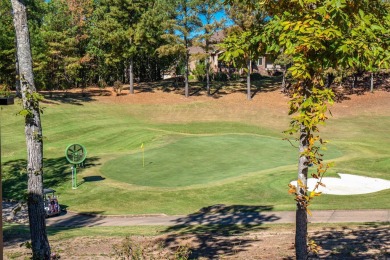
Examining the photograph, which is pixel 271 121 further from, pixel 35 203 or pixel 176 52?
pixel 35 203

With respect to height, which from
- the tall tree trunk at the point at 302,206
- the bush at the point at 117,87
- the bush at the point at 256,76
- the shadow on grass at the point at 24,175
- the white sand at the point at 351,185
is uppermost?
the bush at the point at 256,76

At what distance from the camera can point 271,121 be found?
2020 inches

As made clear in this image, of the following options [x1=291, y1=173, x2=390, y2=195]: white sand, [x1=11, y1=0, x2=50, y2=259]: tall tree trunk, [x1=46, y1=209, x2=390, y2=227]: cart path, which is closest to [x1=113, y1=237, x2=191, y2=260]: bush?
[x1=11, y1=0, x2=50, y2=259]: tall tree trunk

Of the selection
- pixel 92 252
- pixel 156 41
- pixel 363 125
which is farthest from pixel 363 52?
pixel 156 41

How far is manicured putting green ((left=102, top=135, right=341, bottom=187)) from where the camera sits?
83.3 ft

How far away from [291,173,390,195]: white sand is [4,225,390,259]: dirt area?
7.47 m

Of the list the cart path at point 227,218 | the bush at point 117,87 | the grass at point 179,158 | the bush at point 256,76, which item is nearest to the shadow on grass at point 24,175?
the grass at point 179,158

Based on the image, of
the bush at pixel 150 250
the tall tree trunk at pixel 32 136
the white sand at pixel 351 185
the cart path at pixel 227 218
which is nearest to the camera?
the tall tree trunk at pixel 32 136

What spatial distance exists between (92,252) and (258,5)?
8.41m

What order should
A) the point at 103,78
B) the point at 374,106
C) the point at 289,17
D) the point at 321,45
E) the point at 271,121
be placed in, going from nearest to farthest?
1. the point at 321,45
2. the point at 289,17
3. the point at 271,121
4. the point at 374,106
5. the point at 103,78

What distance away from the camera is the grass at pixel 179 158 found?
2138 centimetres

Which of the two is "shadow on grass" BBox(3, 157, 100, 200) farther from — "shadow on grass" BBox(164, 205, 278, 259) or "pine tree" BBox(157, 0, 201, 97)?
"pine tree" BBox(157, 0, 201, 97)

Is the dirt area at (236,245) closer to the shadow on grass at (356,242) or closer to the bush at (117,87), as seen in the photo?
the shadow on grass at (356,242)

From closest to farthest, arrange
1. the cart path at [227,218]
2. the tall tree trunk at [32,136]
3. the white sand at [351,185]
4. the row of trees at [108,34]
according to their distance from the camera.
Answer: the tall tree trunk at [32,136] → the cart path at [227,218] → the white sand at [351,185] → the row of trees at [108,34]
